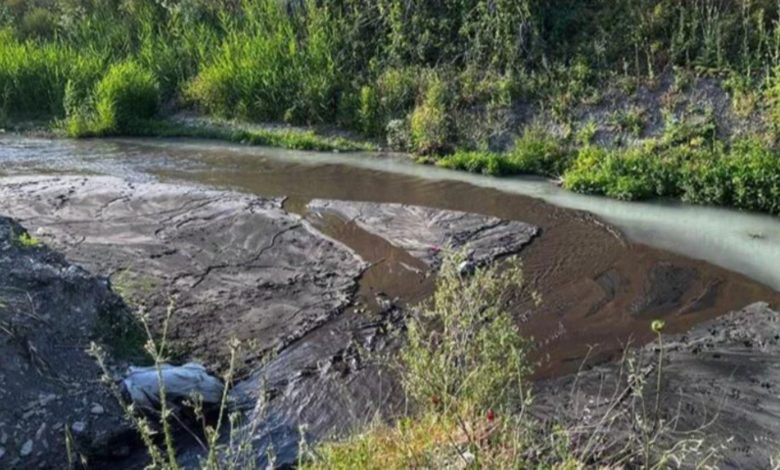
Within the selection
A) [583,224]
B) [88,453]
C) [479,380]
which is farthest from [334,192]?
[479,380]

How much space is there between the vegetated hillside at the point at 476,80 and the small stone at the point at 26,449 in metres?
7.50

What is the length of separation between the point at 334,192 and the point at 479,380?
6.83m

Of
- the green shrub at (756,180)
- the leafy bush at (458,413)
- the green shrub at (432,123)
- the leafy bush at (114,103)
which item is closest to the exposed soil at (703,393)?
the leafy bush at (458,413)

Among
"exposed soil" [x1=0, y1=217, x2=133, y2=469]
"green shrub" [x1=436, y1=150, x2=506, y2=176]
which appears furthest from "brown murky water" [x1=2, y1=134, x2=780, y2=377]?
"exposed soil" [x1=0, y1=217, x2=133, y2=469]

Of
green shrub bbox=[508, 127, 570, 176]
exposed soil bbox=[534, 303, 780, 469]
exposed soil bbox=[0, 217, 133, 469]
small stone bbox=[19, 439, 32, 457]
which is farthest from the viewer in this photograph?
green shrub bbox=[508, 127, 570, 176]

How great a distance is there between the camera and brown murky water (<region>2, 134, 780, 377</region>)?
6.59 meters

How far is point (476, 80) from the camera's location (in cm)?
1344

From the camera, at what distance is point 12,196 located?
9.53 meters

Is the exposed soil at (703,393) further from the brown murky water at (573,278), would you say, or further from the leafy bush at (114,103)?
the leafy bush at (114,103)

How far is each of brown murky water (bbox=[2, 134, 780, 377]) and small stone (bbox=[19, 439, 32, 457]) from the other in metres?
2.84

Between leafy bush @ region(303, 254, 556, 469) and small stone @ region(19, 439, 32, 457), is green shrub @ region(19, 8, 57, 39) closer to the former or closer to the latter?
small stone @ region(19, 439, 32, 457)

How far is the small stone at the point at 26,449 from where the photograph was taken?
179 inches

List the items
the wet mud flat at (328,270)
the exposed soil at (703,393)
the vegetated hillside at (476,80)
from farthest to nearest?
the vegetated hillside at (476,80) < the wet mud flat at (328,270) < the exposed soil at (703,393)

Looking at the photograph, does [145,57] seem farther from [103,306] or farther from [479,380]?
[479,380]
